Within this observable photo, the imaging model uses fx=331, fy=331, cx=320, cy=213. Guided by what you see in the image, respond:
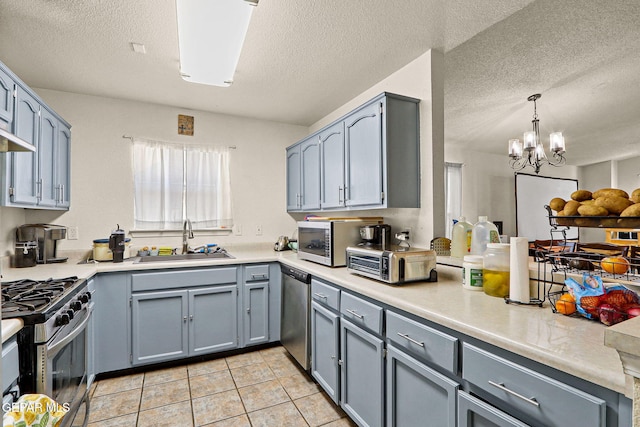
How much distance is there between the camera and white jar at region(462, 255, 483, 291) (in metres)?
1.68

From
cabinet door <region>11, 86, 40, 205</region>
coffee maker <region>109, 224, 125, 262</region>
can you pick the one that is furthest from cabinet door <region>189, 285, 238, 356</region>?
cabinet door <region>11, 86, 40, 205</region>

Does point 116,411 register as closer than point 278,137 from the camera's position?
Yes

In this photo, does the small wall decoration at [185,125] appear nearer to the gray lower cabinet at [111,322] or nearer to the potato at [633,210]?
the gray lower cabinet at [111,322]

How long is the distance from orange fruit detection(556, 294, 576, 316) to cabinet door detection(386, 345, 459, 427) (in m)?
0.50

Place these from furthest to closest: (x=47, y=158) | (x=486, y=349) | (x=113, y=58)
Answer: (x=47, y=158), (x=113, y=58), (x=486, y=349)

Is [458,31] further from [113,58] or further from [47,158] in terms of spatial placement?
[47,158]

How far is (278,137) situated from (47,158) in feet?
6.95

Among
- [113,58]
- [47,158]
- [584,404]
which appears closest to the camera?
[584,404]

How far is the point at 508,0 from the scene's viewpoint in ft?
5.59

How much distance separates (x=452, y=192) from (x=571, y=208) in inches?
40.1

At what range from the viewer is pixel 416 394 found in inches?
56.4

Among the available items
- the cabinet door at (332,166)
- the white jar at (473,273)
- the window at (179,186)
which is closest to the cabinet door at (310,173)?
the cabinet door at (332,166)

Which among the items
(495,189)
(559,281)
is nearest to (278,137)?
(495,189)

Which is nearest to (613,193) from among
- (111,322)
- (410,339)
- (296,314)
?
(410,339)
